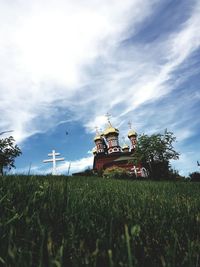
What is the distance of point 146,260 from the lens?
1.52 m

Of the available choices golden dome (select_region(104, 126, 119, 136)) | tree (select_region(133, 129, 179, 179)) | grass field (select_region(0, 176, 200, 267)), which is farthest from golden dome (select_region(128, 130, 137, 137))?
grass field (select_region(0, 176, 200, 267))

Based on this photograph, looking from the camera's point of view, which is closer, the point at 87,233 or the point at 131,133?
the point at 87,233

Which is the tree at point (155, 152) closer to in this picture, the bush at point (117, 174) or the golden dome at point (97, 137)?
the bush at point (117, 174)

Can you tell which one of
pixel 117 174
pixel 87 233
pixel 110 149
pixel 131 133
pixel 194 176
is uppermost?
pixel 131 133

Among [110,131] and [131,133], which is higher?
[131,133]

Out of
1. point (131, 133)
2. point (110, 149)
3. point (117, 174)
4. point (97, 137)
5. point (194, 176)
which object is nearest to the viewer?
point (194, 176)

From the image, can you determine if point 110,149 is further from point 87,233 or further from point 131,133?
point 87,233

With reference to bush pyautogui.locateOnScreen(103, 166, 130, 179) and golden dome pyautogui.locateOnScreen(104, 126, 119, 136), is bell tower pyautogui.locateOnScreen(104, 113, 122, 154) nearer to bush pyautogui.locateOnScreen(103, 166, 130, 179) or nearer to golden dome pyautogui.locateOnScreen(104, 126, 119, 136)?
golden dome pyautogui.locateOnScreen(104, 126, 119, 136)

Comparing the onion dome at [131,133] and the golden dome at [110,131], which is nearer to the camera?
the golden dome at [110,131]

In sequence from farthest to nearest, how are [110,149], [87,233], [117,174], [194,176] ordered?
[110,149]
[117,174]
[194,176]
[87,233]

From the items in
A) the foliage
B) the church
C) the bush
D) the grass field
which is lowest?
the grass field

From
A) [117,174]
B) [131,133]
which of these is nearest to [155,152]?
[117,174]

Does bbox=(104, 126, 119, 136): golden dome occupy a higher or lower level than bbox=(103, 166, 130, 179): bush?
higher

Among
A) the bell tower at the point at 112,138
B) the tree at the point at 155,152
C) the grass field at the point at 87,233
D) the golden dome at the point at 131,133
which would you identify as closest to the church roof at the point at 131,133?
the golden dome at the point at 131,133
